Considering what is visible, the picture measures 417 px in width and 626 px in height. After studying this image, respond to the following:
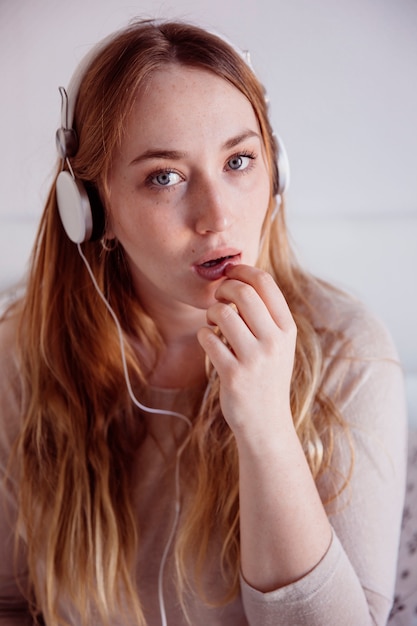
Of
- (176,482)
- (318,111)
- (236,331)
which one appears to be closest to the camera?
(236,331)

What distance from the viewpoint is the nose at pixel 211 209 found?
896 millimetres

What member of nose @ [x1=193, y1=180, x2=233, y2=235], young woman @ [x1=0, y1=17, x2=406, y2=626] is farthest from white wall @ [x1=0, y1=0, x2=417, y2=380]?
nose @ [x1=193, y1=180, x2=233, y2=235]

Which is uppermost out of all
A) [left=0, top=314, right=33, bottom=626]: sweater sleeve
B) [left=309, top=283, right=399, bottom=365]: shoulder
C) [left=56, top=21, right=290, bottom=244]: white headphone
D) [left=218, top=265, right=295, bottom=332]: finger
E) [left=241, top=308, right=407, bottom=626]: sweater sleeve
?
[left=56, top=21, right=290, bottom=244]: white headphone

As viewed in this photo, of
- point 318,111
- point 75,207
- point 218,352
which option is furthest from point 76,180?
point 318,111

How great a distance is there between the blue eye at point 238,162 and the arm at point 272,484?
0.14 m

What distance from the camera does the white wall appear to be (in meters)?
1.30

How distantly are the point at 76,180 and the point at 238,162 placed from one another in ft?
0.71

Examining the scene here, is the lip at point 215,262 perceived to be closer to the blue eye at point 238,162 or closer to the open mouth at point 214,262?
the open mouth at point 214,262

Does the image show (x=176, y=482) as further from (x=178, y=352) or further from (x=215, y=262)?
(x=215, y=262)

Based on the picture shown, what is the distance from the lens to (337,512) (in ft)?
3.23

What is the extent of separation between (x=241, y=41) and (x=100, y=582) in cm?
93

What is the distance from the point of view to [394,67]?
1.33m

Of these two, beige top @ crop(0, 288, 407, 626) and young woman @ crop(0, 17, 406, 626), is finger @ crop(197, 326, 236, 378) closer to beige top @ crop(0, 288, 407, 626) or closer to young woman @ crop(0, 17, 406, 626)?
young woman @ crop(0, 17, 406, 626)

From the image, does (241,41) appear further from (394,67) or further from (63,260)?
(63,260)
